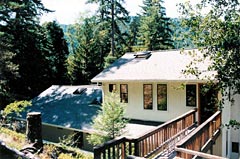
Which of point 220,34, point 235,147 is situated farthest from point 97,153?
point 235,147

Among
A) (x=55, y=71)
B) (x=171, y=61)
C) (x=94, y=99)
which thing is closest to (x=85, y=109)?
(x=94, y=99)

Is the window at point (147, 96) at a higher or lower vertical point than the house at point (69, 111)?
higher

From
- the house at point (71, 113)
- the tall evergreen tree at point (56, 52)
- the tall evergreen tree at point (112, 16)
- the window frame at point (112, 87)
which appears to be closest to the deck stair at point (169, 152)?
the house at point (71, 113)

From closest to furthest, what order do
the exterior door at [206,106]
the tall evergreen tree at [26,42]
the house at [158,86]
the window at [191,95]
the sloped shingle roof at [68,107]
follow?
the exterior door at [206,106]
the house at [158,86]
the window at [191,95]
the sloped shingle roof at [68,107]
the tall evergreen tree at [26,42]

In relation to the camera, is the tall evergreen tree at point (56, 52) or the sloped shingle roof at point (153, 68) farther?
the tall evergreen tree at point (56, 52)

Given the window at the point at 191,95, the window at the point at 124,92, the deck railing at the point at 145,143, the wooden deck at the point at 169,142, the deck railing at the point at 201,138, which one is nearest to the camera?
the deck railing at the point at 145,143

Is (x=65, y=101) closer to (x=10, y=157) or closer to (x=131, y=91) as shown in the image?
(x=131, y=91)

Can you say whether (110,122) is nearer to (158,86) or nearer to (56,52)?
(158,86)

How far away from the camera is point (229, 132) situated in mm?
11750

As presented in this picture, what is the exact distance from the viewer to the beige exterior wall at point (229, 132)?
36.3 feet

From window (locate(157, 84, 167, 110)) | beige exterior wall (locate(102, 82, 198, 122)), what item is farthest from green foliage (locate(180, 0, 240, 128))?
window (locate(157, 84, 167, 110))

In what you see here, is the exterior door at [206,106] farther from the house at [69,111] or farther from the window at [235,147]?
the house at [69,111]

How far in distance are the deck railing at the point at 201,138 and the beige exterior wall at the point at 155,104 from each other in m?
2.34

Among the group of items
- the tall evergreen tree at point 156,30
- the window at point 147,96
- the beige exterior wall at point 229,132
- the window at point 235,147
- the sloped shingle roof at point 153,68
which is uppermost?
the tall evergreen tree at point 156,30
